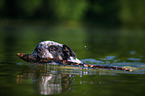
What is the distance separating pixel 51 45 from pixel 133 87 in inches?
146

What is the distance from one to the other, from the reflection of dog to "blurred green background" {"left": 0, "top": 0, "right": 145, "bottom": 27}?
43023 millimetres

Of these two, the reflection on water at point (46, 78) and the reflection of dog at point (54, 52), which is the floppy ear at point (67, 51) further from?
the reflection on water at point (46, 78)

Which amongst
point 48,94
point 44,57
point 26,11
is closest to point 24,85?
point 48,94

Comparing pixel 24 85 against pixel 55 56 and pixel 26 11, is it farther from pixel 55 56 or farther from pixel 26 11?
pixel 26 11

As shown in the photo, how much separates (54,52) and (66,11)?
4789cm

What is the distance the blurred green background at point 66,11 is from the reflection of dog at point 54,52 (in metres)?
43.0

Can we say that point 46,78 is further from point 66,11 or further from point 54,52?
point 66,11

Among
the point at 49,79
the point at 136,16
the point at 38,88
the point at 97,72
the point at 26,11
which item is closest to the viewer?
the point at 38,88

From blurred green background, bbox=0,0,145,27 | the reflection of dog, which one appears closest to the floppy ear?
the reflection of dog

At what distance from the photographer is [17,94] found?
6695 mm

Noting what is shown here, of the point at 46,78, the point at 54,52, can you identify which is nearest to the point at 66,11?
the point at 54,52

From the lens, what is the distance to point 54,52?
10.7m

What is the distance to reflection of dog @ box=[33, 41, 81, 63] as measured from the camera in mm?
10570

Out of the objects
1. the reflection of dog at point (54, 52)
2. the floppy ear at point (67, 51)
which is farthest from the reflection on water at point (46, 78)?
the floppy ear at point (67, 51)
